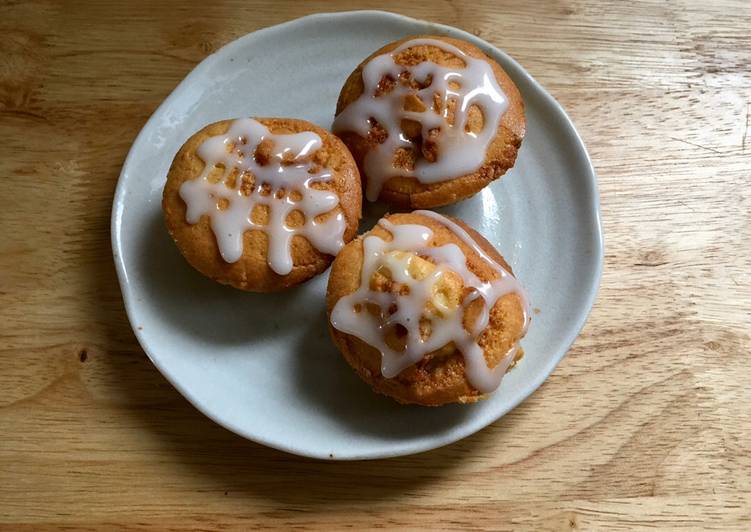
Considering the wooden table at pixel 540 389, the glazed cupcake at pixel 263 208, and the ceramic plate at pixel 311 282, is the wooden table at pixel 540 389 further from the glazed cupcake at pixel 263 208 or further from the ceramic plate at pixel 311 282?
the glazed cupcake at pixel 263 208

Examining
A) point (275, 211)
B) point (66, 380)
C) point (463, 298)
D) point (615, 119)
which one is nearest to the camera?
point (463, 298)

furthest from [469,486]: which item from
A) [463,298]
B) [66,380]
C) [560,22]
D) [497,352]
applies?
[560,22]

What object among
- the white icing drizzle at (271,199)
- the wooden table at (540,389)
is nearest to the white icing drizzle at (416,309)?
the white icing drizzle at (271,199)

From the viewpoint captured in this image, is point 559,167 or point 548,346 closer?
point 548,346

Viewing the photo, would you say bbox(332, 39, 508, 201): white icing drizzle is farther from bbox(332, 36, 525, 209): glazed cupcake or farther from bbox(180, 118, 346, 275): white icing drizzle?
bbox(180, 118, 346, 275): white icing drizzle

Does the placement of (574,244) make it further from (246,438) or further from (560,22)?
(246,438)

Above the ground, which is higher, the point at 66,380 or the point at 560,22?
the point at 560,22
